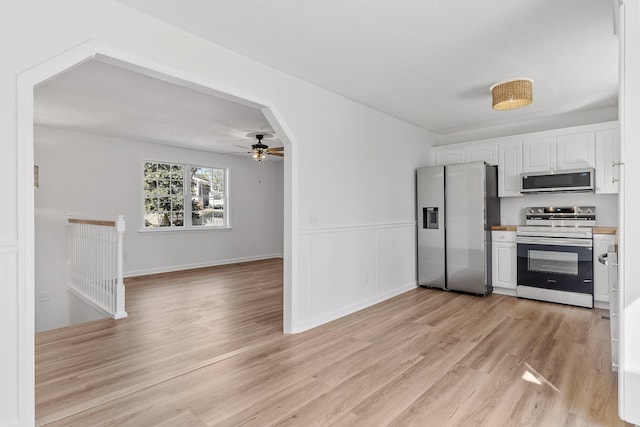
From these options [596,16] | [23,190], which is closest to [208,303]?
[23,190]

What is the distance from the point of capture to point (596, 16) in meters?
2.36

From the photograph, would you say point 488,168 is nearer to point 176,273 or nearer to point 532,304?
point 532,304

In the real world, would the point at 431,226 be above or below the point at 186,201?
below

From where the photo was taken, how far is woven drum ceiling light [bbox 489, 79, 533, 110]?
11.0 feet

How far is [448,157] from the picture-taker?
5.56 meters

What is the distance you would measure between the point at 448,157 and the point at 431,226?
1226 millimetres

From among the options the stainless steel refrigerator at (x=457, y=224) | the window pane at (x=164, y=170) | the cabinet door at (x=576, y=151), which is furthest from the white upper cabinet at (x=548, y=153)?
the window pane at (x=164, y=170)

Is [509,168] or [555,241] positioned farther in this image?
[509,168]

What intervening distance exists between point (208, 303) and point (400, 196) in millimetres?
2969

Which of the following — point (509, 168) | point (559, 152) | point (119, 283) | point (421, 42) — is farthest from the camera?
point (509, 168)

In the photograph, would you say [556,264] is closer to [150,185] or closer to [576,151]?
[576,151]

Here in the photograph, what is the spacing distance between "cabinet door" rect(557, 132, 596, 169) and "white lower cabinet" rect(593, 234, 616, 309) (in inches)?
37.8

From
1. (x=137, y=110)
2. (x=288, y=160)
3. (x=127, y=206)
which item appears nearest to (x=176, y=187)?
(x=127, y=206)

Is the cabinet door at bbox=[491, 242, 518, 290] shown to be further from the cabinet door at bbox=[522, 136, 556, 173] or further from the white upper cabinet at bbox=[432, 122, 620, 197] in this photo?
the cabinet door at bbox=[522, 136, 556, 173]
